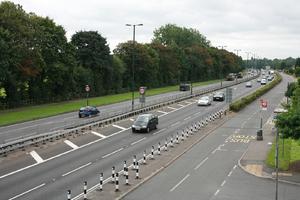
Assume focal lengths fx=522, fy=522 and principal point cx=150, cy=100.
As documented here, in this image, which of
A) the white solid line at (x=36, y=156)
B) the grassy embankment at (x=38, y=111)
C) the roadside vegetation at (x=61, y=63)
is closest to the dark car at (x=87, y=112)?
the grassy embankment at (x=38, y=111)

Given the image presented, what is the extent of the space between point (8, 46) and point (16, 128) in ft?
57.6

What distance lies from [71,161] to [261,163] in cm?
1127

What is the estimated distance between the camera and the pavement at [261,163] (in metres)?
27.2

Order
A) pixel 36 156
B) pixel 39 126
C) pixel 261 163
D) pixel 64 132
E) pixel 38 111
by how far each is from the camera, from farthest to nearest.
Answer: pixel 38 111, pixel 39 126, pixel 64 132, pixel 36 156, pixel 261 163

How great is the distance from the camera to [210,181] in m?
26.0

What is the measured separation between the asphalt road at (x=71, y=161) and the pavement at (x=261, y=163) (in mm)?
7082

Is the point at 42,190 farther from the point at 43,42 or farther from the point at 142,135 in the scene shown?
the point at 43,42

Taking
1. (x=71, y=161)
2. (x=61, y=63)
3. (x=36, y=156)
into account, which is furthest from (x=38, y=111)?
(x=71, y=161)

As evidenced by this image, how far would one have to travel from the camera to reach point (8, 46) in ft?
200

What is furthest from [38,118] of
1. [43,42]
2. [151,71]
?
[151,71]

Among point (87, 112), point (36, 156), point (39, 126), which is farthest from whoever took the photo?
point (87, 112)

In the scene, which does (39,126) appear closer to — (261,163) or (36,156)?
(36,156)

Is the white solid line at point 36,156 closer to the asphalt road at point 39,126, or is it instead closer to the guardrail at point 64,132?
the guardrail at point 64,132

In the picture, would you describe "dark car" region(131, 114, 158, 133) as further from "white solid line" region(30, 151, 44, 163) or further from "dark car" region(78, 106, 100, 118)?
"white solid line" region(30, 151, 44, 163)
